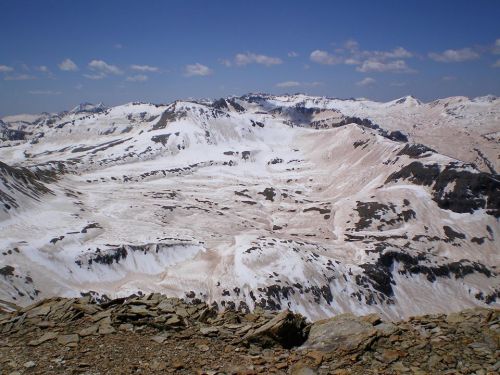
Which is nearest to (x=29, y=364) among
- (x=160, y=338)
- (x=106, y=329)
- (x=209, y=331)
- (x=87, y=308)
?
(x=106, y=329)

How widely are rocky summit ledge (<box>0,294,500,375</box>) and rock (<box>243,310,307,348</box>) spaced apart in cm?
4

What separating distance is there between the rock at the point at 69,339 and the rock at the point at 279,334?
7234 millimetres

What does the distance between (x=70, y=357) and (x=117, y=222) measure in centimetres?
10813

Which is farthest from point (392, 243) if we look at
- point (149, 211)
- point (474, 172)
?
point (149, 211)

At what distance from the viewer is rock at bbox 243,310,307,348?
58.2 ft

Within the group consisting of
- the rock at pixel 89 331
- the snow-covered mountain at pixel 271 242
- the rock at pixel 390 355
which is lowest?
the snow-covered mountain at pixel 271 242

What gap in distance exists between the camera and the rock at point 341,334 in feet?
55.4

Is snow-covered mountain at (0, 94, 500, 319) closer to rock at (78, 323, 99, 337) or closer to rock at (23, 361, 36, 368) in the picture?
rock at (78, 323, 99, 337)

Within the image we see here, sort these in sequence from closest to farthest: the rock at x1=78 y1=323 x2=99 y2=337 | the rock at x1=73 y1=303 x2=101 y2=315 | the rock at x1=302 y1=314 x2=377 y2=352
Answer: the rock at x1=302 y1=314 x2=377 y2=352 < the rock at x1=78 y1=323 x2=99 y2=337 < the rock at x1=73 y1=303 x2=101 y2=315

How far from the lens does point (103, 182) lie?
189 metres

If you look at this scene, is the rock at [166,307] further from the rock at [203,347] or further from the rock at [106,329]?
the rock at [203,347]

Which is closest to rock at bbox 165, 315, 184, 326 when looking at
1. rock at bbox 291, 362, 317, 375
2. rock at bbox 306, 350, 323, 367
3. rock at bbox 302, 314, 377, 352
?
rock at bbox 302, 314, 377, 352

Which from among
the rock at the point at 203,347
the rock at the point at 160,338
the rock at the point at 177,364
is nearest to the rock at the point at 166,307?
the rock at the point at 160,338

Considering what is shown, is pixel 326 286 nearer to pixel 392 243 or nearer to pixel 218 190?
pixel 392 243
